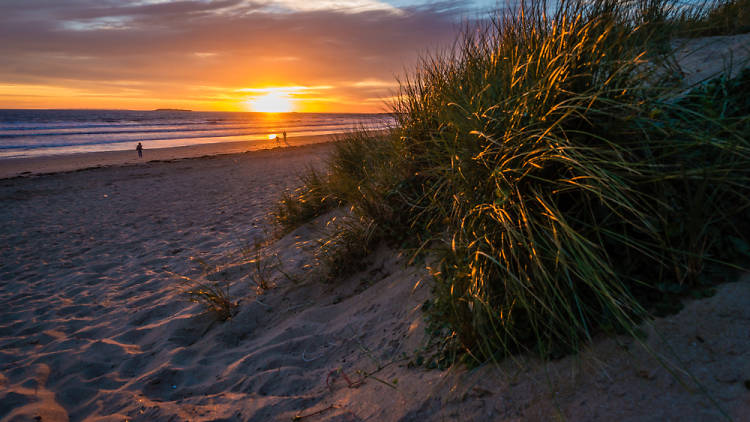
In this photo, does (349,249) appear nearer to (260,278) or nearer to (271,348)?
(260,278)

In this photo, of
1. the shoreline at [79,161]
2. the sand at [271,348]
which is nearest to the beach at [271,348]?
the sand at [271,348]

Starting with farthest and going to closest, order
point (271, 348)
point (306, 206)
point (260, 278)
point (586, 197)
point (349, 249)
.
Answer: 1. point (306, 206)
2. point (260, 278)
3. point (349, 249)
4. point (271, 348)
5. point (586, 197)

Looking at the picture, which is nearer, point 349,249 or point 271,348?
point 271,348

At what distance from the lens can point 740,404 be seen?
121 cm

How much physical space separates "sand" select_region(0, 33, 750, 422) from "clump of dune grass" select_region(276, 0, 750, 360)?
161 millimetres

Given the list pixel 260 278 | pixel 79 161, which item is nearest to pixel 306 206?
pixel 260 278

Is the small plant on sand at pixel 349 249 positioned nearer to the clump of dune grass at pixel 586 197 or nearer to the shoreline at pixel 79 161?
the clump of dune grass at pixel 586 197

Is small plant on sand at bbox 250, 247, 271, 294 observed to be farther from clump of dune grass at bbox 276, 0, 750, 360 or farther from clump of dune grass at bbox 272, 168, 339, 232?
clump of dune grass at bbox 276, 0, 750, 360

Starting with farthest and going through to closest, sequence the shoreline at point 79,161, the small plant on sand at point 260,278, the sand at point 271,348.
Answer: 1. the shoreline at point 79,161
2. the small plant on sand at point 260,278
3. the sand at point 271,348

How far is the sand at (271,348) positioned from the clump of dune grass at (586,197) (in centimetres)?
16

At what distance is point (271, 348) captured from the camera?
275 cm

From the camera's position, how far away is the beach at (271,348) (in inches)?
56.6

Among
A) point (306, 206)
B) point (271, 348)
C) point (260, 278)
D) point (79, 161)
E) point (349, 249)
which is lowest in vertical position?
point (271, 348)

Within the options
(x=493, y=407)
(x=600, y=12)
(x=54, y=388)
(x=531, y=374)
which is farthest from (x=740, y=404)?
(x=54, y=388)
